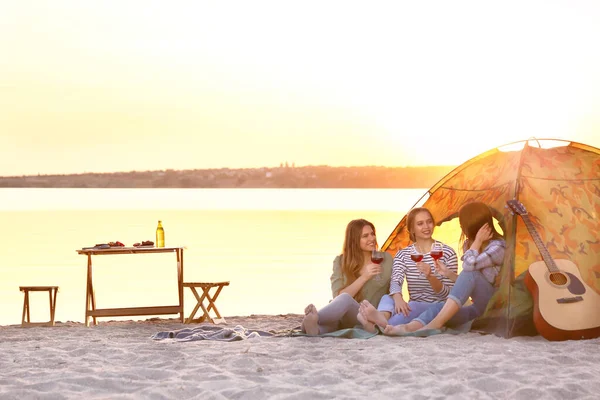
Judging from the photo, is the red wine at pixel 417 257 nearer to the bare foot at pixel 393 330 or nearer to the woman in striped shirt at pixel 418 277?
the woman in striped shirt at pixel 418 277

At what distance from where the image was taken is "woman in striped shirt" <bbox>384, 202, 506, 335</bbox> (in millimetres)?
7242

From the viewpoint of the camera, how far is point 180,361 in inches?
246

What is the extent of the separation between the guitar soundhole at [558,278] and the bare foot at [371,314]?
55.5 inches

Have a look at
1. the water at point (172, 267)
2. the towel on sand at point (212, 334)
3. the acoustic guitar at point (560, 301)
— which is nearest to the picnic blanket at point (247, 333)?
the towel on sand at point (212, 334)

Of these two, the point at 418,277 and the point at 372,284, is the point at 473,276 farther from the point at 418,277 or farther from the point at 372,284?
the point at 372,284

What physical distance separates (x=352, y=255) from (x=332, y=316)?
23.8 inches

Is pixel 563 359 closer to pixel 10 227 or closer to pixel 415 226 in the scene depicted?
pixel 415 226

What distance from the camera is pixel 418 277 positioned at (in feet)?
25.0

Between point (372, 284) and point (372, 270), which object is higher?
point (372, 270)

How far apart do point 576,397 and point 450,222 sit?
11.7 ft

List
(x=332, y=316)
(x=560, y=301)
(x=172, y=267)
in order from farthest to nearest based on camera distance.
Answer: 1. (x=172, y=267)
2. (x=332, y=316)
3. (x=560, y=301)

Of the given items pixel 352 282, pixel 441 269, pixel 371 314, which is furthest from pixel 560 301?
pixel 352 282

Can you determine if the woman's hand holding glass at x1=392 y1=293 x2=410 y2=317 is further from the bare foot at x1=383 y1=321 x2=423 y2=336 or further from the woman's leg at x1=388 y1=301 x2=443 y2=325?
the bare foot at x1=383 y1=321 x2=423 y2=336

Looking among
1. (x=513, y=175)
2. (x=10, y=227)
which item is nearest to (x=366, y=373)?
(x=513, y=175)
